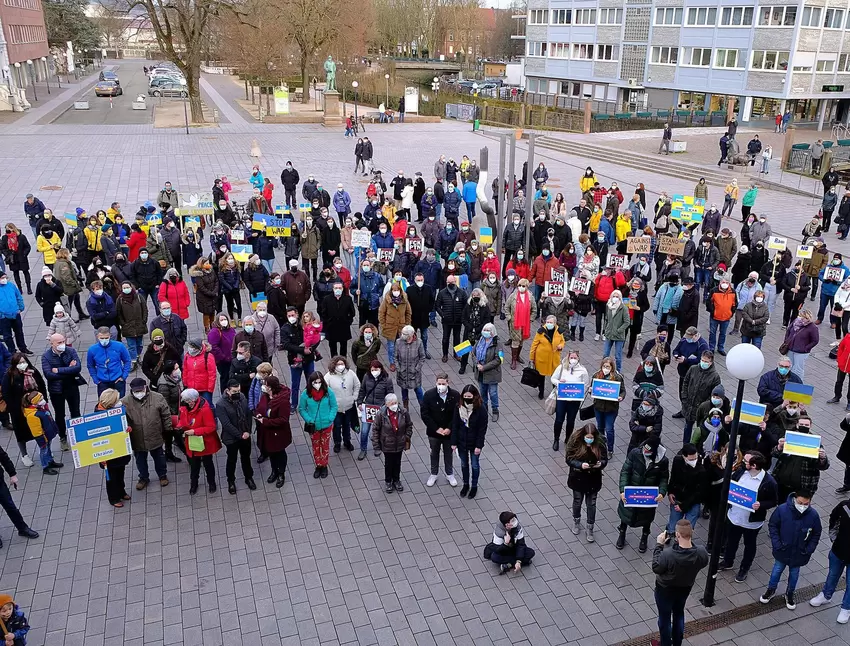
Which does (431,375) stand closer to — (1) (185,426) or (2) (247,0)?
(1) (185,426)

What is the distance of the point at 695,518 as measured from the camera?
7.95m

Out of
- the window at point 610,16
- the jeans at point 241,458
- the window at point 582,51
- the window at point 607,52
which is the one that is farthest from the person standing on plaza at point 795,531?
the window at point 582,51

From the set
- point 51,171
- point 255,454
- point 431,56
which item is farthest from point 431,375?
point 431,56

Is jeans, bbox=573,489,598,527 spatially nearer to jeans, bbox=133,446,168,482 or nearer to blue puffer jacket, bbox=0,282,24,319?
jeans, bbox=133,446,168,482

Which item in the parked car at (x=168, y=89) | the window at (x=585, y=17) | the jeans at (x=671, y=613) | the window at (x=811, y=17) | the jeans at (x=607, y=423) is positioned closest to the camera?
the jeans at (x=671, y=613)

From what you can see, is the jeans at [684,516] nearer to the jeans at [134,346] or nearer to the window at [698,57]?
the jeans at [134,346]

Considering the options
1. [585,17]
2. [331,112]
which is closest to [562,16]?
[585,17]

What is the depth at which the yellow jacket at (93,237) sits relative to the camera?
14555mm

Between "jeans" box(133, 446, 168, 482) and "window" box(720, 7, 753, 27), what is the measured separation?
50.2 metres

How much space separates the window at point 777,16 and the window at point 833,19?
7.68 ft

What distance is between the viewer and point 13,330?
41.0ft

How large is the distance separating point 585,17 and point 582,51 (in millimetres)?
2844

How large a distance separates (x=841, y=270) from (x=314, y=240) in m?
10.6

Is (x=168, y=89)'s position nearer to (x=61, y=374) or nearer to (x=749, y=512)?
(x=61, y=374)
